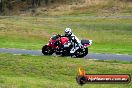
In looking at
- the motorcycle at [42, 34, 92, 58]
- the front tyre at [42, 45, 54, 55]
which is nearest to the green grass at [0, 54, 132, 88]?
the motorcycle at [42, 34, 92, 58]

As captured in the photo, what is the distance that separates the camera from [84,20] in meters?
64.6

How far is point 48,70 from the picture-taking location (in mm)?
20828

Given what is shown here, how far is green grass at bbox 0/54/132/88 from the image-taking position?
1714cm

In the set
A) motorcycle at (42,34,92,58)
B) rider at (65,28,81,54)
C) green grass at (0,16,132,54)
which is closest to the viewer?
rider at (65,28,81,54)

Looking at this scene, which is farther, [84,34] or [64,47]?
[84,34]

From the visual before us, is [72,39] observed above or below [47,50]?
above

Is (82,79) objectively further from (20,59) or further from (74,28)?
(74,28)

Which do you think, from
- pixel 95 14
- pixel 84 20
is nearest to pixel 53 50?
pixel 84 20

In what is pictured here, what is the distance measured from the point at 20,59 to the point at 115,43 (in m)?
19.7

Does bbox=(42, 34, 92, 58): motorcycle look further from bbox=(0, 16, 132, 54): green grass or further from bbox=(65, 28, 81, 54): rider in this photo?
bbox=(0, 16, 132, 54): green grass

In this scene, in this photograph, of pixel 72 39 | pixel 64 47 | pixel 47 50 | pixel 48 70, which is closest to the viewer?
pixel 48 70

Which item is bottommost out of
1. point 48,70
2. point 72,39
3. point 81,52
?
point 81,52

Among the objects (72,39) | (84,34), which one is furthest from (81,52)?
(84,34)

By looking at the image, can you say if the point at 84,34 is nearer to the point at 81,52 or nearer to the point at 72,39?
the point at 81,52
